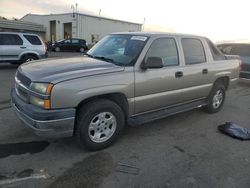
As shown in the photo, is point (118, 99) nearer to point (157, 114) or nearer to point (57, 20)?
point (157, 114)

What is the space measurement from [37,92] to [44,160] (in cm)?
99

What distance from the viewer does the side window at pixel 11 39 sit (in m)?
11.7

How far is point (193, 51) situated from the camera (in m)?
5.26

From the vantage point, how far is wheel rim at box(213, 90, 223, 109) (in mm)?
6103

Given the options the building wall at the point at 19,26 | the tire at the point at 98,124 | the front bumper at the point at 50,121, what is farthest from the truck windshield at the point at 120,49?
the building wall at the point at 19,26

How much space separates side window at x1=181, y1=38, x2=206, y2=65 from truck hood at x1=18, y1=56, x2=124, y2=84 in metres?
1.73

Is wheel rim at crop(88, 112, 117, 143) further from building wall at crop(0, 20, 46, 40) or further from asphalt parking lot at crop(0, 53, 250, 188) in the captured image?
building wall at crop(0, 20, 46, 40)

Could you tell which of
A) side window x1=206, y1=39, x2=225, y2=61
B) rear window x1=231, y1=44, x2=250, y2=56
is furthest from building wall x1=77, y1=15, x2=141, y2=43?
side window x1=206, y1=39, x2=225, y2=61

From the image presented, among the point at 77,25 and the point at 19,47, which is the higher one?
the point at 77,25

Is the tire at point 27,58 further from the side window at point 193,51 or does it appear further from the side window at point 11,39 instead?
the side window at point 193,51

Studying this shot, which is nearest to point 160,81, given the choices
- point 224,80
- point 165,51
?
point 165,51

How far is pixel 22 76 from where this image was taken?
12.8 feet

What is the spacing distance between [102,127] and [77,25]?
38616 mm

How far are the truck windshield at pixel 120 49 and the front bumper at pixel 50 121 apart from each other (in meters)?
1.26
